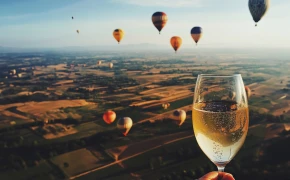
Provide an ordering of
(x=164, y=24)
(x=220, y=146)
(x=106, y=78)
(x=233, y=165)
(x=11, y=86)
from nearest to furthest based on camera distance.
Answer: (x=220, y=146) → (x=164, y=24) → (x=233, y=165) → (x=11, y=86) → (x=106, y=78)

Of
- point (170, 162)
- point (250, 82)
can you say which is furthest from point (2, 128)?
point (250, 82)

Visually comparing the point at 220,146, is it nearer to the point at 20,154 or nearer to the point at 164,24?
the point at 164,24

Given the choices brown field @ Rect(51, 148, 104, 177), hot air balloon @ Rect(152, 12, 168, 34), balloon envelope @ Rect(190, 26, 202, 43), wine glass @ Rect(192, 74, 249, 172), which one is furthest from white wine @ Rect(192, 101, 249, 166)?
brown field @ Rect(51, 148, 104, 177)

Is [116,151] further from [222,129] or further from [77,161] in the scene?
[222,129]

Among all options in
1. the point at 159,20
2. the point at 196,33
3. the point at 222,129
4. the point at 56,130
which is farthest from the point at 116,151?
the point at 222,129

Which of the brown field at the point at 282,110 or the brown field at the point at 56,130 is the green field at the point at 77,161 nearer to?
the brown field at the point at 56,130
